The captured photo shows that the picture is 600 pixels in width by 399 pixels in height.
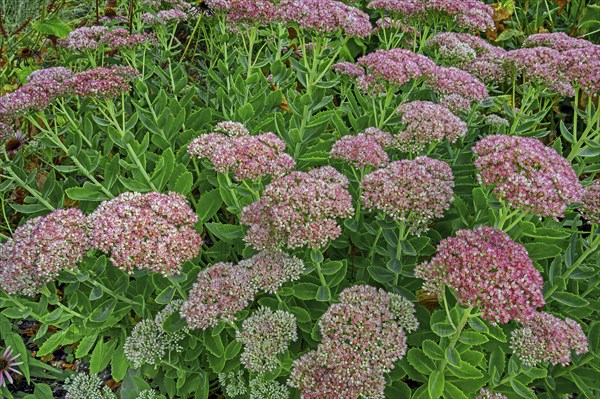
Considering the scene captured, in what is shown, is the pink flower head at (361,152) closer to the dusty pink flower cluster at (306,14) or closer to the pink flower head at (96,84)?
the dusty pink flower cluster at (306,14)

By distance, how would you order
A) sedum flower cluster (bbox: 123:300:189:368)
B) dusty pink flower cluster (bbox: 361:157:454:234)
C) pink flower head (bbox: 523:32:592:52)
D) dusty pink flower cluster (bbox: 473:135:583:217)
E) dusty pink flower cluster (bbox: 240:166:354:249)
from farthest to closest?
pink flower head (bbox: 523:32:592:52)
sedum flower cluster (bbox: 123:300:189:368)
dusty pink flower cluster (bbox: 361:157:454:234)
dusty pink flower cluster (bbox: 240:166:354:249)
dusty pink flower cluster (bbox: 473:135:583:217)

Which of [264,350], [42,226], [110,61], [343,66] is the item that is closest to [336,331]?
[264,350]

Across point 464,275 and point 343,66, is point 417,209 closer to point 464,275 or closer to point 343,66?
point 464,275

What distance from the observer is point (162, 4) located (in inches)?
158

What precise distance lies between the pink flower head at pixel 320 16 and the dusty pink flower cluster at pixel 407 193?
1.05 metres

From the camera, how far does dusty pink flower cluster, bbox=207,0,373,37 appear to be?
2779mm

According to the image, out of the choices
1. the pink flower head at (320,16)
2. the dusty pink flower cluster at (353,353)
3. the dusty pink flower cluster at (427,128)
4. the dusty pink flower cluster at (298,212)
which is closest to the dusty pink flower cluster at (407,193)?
the dusty pink flower cluster at (298,212)

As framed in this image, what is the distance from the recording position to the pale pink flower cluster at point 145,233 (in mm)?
1978

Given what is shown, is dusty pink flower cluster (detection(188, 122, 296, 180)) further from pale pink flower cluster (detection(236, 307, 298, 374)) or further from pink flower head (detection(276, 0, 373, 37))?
pink flower head (detection(276, 0, 373, 37))

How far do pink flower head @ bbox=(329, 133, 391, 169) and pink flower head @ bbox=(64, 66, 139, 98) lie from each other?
132 cm

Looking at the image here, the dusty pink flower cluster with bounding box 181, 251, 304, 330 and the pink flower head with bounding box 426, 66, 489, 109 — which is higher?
the pink flower head with bounding box 426, 66, 489, 109

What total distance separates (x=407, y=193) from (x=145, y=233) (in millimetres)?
1138

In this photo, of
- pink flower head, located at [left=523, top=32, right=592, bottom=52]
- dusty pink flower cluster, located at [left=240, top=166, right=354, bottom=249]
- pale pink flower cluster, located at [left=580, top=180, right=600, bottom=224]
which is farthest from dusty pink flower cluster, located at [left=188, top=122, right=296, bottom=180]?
pink flower head, located at [left=523, top=32, right=592, bottom=52]

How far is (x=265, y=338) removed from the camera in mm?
2143
